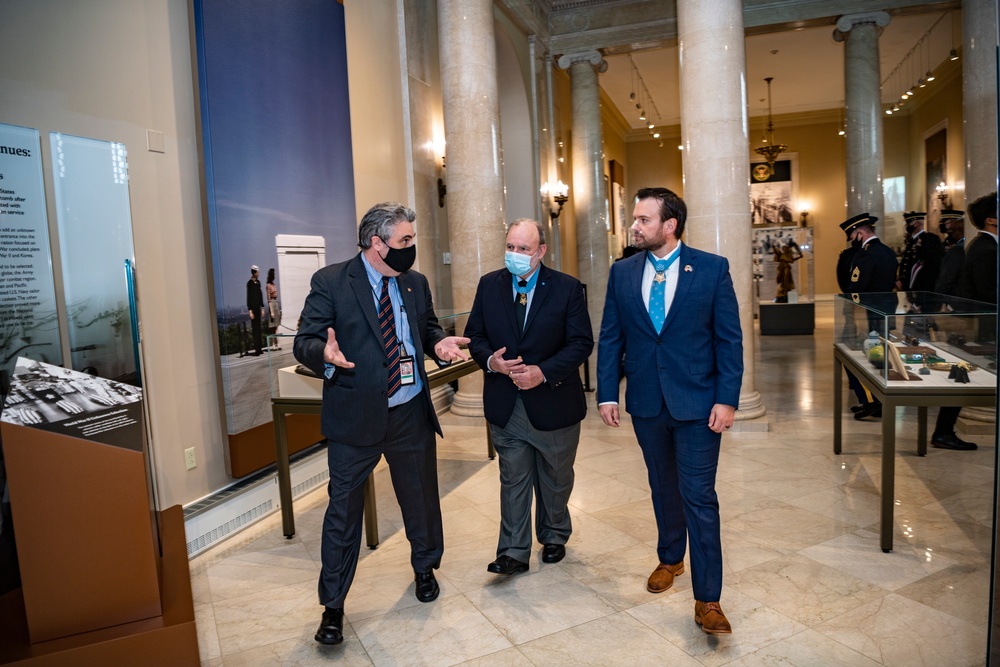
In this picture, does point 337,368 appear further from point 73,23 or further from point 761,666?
point 73,23

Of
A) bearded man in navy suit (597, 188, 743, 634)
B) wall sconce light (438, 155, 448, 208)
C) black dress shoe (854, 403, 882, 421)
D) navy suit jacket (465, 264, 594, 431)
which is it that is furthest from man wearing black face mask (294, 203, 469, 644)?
black dress shoe (854, 403, 882, 421)

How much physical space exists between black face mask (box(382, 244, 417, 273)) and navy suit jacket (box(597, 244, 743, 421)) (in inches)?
34.9

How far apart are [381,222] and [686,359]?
1.42 meters

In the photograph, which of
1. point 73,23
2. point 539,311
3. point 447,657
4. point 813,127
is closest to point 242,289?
point 73,23

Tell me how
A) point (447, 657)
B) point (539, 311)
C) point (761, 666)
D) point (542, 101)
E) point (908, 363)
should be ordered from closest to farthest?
point (761, 666) < point (447, 657) < point (539, 311) < point (908, 363) < point (542, 101)

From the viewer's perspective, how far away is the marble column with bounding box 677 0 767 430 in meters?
6.07

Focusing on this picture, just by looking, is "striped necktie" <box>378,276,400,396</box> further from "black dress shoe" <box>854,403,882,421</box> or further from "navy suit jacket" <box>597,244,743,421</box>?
"black dress shoe" <box>854,403,882,421</box>

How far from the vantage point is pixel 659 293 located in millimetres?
2973

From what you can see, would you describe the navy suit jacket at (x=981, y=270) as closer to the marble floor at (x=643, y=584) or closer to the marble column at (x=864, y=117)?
the marble floor at (x=643, y=584)

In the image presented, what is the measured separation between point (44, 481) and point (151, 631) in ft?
2.21

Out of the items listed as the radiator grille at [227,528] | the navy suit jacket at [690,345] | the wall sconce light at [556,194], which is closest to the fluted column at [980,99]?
the wall sconce light at [556,194]

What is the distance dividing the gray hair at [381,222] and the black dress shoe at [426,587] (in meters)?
1.60

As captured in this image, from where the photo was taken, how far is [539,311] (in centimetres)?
341

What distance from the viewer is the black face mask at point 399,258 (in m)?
3.03
